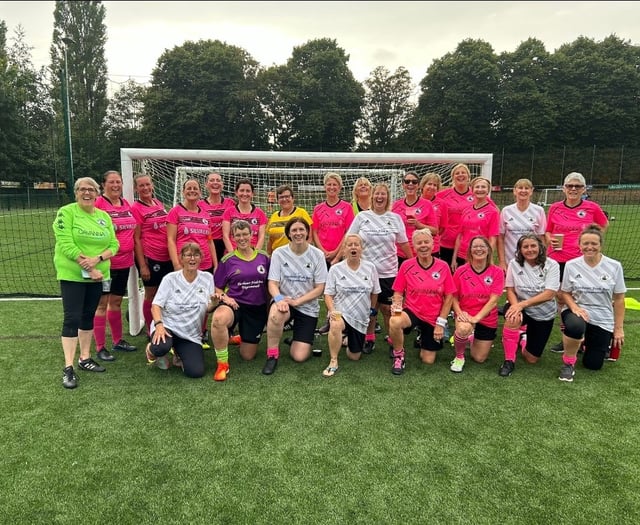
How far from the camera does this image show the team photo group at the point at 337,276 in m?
3.67

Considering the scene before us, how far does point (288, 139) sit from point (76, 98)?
20984 mm

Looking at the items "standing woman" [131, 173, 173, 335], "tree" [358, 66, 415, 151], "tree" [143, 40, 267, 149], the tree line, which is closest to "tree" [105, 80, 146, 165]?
the tree line

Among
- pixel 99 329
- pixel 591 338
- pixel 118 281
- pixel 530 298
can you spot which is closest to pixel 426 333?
pixel 530 298

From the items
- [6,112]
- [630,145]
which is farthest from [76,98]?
[630,145]

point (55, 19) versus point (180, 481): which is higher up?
point (55, 19)

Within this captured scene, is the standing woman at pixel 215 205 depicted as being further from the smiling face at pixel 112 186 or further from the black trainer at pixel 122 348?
the black trainer at pixel 122 348

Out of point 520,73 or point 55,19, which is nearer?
point 520,73

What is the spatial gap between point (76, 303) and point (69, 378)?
606 mm

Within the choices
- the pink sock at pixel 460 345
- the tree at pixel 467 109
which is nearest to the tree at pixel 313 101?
the tree at pixel 467 109

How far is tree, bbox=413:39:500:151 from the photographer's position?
36875 mm

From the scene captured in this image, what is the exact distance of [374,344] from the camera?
4523mm

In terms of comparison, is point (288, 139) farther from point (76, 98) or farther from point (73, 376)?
point (73, 376)

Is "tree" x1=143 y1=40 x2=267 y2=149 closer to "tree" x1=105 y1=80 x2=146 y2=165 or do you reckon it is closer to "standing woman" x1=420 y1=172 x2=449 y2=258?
"tree" x1=105 y1=80 x2=146 y2=165

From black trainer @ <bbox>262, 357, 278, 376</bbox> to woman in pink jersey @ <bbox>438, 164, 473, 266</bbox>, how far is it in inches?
90.5
